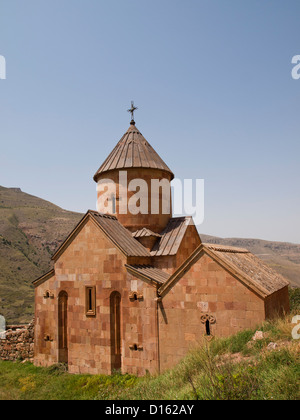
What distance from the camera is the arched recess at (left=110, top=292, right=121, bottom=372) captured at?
1014cm

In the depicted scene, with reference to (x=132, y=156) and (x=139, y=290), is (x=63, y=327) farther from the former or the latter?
(x=132, y=156)

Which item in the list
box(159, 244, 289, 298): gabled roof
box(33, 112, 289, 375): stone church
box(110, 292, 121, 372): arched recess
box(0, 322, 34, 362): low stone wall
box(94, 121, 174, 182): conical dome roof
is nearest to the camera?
box(159, 244, 289, 298): gabled roof

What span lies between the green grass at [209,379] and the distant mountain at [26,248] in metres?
20.6

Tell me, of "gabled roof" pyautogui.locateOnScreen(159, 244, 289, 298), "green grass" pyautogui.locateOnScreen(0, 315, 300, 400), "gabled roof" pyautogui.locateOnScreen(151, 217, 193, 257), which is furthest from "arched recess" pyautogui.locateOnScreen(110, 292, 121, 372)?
"gabled roof" pyautogui.locateOnScreen(151, 217, 193, 257)

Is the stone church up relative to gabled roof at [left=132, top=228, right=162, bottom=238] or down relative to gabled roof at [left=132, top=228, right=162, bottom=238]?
down

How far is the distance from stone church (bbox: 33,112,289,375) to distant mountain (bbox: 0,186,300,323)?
20.2 metres

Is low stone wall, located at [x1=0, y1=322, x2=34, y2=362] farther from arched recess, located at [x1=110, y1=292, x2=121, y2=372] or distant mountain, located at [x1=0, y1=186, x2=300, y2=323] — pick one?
distant mountain, located at [x1=0, y1=186, x2=300, y2=323]

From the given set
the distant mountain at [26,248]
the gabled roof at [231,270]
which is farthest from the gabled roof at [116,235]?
the distant mountain at [26,248]

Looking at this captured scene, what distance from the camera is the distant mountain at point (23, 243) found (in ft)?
114

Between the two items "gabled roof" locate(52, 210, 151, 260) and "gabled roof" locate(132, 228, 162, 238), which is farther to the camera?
"gabled roof" locate(132, 228, 162, 238)

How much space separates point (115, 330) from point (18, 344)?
5.42m

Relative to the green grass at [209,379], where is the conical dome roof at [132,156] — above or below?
above

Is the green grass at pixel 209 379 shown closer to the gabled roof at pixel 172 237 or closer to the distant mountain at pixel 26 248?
the gabled roof at pixel 172 237
